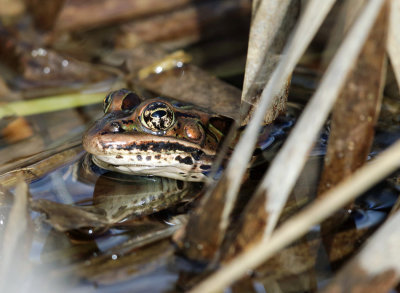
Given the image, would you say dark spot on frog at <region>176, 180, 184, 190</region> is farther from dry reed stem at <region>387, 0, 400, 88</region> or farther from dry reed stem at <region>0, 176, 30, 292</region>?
dry reed stem at <region>387, 0, 400, 88</region>

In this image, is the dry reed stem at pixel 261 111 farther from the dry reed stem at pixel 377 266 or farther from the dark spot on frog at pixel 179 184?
the dark spot on frog at pixel 179 184

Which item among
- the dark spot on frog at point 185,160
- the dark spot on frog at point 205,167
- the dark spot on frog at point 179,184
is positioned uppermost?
the dark spot on frog at point 185,160

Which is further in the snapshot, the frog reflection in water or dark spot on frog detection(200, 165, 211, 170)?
dark spot on frog detection(200, 165, 211, 170)

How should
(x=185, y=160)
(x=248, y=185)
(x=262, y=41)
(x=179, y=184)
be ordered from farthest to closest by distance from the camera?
(x=179, y=184)
(x=185, y=160)
(x=248, y=185)
(x=262, y=41)

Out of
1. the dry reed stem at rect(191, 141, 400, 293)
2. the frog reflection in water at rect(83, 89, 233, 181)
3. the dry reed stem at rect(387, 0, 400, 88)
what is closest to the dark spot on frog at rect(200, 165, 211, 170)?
the frog reflection in water at rect(83, 89, 233, 181)

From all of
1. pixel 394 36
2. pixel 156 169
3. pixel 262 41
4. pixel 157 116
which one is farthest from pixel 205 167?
pixel 394 36

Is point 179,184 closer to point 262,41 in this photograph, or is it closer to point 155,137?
point 155,137

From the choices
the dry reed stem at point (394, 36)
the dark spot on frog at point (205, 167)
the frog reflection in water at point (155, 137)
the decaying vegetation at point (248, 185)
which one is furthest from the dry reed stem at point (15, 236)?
the dry reed stem at point (394, 36)
